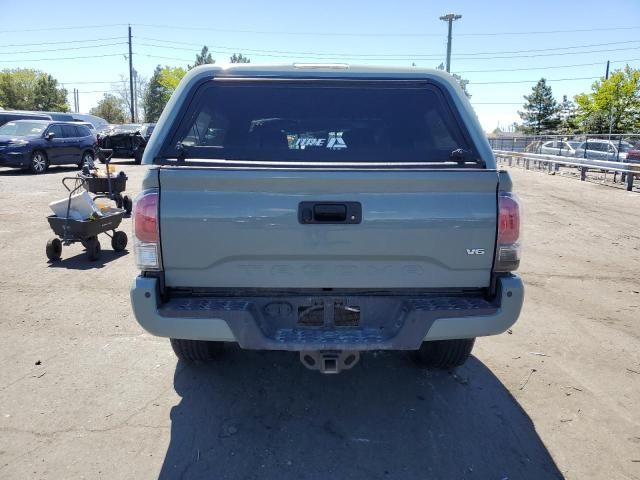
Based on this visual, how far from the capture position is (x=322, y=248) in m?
2.64

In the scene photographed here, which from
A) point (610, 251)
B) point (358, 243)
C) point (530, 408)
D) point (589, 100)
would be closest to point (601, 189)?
point (610, 251)

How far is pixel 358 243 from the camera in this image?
8.69ft

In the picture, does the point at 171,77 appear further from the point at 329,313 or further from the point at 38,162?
the point at 329,313

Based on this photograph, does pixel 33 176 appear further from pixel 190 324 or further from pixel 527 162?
pixel 527 162

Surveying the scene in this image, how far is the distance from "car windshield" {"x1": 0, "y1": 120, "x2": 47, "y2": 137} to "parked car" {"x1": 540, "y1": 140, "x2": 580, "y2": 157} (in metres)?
25.0

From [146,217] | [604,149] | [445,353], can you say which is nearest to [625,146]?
[604,149]

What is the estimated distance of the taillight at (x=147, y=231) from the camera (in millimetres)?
2600

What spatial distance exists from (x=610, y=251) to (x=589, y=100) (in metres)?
49.6

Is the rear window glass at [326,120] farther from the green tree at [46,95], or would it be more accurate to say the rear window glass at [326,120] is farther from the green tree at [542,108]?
the green tree at [46,95]

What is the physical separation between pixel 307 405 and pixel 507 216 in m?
1.78

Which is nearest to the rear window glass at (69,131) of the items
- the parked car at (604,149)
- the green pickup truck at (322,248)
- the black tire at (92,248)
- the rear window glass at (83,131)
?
the rear window glass at (83,131)

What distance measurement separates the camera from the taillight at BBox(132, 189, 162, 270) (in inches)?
102

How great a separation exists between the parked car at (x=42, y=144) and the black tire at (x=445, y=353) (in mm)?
17054

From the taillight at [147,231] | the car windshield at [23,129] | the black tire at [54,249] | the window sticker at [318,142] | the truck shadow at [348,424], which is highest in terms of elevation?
the car windshield at [23,129]
